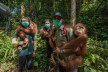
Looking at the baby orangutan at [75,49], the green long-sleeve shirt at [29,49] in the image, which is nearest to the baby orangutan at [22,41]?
the green long-sleeve shirt at [29,49]

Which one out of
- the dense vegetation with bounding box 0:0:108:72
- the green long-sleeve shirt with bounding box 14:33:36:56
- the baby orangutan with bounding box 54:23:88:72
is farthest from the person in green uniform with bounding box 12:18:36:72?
the baby orangutan with bounding box 54:23:88:72

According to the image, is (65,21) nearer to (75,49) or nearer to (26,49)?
(26,49)

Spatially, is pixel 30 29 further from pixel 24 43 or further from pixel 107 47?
pixel 107 47

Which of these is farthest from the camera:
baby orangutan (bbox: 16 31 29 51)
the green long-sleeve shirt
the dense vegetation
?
the dense vegetation

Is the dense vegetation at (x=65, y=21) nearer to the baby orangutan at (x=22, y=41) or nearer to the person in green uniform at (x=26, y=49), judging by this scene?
the person in green uniform at (x=26, y=49)

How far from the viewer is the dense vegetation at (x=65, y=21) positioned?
766 cm

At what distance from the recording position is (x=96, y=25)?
12.5 metres

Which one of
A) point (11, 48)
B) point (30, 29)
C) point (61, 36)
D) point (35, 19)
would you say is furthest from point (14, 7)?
point (61, 36)

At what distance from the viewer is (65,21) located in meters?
12.8

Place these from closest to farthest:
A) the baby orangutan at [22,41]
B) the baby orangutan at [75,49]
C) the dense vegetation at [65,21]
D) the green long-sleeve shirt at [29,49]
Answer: the baby orangutan at [75,49]
the baby orangutan at [22,41]
the green long-sleeve shirt at [29,49]
the dense vegetation at [65,21]

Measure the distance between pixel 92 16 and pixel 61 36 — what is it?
934 cm

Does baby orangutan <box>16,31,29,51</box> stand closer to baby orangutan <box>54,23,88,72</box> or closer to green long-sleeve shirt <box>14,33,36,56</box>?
green long-sleeve shirt <box>14,33,36,56</box>

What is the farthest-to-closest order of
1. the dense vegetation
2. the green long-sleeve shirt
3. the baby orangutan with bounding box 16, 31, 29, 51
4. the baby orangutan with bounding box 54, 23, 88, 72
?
1. the dense vegetation
2. the green long-sleeve shirt
3. the baby orangutan with bounding box 16, 31, 29, 51
4. the baby orangutan with bounding box 54, 23, 88, 72

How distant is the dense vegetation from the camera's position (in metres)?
7.66
